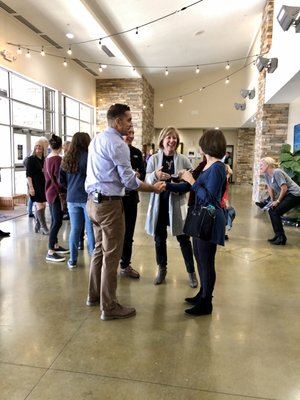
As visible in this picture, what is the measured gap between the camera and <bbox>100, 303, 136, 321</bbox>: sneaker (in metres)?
2.51

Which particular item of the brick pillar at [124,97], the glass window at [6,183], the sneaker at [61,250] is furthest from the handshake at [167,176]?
the brick pillar at [124,97]

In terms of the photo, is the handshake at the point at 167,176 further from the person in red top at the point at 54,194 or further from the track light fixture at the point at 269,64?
the track light fixture at the point at 269,64

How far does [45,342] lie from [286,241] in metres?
3.91

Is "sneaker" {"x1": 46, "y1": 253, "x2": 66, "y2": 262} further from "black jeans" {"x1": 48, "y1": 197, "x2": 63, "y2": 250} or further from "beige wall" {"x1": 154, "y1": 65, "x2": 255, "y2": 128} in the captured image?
"beige wall" {"x1": 154, "y1": 65, "x2": 255, "y2": 128}

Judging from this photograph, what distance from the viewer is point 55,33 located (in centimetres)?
805

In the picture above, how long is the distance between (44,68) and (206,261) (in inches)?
318

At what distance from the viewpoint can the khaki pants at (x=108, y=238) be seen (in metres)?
2.37

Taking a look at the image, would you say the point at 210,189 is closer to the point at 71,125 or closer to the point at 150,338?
the point at 150,338

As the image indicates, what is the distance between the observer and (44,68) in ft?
28.7

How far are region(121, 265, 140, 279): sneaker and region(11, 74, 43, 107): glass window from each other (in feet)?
20.2

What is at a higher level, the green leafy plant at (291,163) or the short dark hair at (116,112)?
the short dark hair at (116,112)

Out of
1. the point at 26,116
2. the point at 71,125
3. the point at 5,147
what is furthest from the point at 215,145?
the point at 71,125

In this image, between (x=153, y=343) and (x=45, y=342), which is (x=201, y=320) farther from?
(x=45, y=342)

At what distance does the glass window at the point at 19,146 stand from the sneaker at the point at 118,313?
22.0ft
